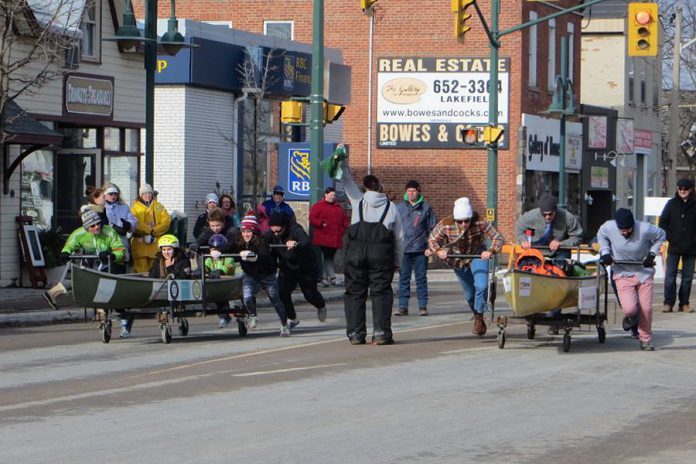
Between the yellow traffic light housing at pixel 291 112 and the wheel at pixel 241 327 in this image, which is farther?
the yellow traffic light housing at pixel 291 112

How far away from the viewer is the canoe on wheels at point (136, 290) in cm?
1686

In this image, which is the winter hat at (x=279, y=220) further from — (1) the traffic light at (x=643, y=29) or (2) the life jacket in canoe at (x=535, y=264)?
(1) the traffic light at (x=643, y=29)

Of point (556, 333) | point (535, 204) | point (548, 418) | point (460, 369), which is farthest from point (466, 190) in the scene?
point (548, 418)

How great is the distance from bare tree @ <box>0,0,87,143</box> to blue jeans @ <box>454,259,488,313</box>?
796 centimetres

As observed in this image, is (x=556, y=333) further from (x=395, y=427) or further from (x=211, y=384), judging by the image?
(x=395, y=427)

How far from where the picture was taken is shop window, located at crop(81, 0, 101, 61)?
96.4 ft

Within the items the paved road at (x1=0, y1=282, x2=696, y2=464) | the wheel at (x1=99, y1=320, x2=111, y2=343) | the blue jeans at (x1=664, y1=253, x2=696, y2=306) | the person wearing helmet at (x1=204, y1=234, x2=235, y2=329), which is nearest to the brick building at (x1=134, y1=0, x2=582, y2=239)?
the blue jeans at (x1=664, y1=253, x2=696, y2=306)

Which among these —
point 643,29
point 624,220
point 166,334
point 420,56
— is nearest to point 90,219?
point 166,334

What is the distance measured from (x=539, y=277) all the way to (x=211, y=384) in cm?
428

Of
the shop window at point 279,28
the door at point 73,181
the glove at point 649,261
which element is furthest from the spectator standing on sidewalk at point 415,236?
the shop window at point 279,28

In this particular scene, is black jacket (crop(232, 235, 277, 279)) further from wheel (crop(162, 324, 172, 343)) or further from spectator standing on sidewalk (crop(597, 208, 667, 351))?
spectator standing on sidewalk (crop(597, 208, 667, 351))

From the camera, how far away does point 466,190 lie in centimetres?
4603

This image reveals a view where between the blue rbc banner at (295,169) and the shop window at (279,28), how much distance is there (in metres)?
15.8

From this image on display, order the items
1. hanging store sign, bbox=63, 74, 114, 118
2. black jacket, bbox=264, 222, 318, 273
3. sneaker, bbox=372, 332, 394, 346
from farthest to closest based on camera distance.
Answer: hanging store sign, bbox=63, 74, 114, 118, black jacket, bbox=264, 222, 318, 273, sneaker, bbox=372, 332, 394, 346
